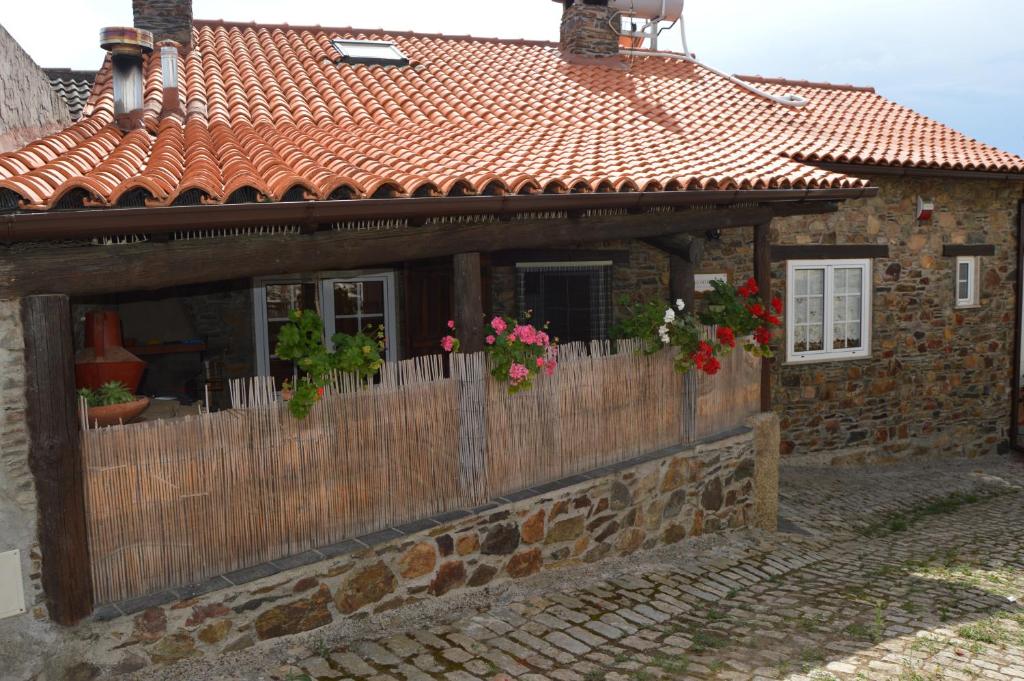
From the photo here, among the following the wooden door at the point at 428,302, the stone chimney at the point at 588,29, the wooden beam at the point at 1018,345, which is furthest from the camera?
the stone chimney at the point at 588,29

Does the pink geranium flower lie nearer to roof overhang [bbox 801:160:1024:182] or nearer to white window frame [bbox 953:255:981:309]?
roof overhang [bbox 801:160:1024:182]

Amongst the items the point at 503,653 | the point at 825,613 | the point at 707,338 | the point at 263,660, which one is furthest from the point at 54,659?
the point at 707,338

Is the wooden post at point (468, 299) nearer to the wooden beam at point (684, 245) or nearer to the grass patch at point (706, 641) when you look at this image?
the wooden beam at point (684, 245)

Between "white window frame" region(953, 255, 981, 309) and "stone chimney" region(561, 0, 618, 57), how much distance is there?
5670 mm

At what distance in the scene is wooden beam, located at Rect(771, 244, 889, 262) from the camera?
980 centimetres

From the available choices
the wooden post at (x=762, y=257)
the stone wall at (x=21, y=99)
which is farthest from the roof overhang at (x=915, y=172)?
the stone wall at (x=21, y=99)

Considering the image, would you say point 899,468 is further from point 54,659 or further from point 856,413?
point 54,659

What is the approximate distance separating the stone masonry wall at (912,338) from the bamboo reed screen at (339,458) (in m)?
4.05

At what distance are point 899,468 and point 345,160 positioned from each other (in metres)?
8.47

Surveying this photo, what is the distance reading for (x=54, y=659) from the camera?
155 inches

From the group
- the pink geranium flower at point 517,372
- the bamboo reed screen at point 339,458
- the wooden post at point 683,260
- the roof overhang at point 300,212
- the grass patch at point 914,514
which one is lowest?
the grass patch at point 914,514

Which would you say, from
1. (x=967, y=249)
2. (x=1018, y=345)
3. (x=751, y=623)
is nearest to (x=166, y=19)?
(x=751, y=623)

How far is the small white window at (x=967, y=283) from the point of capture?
440 inches

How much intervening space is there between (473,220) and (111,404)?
2.36 meters
